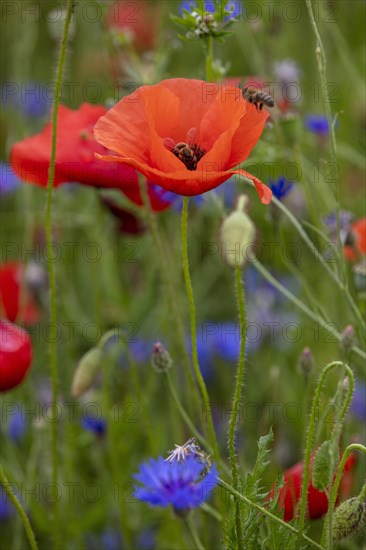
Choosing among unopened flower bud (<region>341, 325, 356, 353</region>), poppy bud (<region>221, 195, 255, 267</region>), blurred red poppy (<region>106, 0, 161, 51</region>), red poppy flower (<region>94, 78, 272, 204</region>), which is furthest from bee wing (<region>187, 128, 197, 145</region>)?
blurred red poppy (<region>106, 0, 161, 51</region>)

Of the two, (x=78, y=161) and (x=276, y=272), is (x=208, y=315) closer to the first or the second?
(x=276, y=272)

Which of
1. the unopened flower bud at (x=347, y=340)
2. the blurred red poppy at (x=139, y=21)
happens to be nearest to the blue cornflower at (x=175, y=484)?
the unopened flower bud at (x=347, y=340)

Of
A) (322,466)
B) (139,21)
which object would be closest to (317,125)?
(322,466)

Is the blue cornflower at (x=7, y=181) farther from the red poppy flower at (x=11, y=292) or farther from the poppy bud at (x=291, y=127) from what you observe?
the poppy bud at (x=291, y=127)

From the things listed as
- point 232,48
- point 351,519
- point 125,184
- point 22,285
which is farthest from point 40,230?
point 351,519

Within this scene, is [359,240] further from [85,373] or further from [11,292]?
[11,292]
